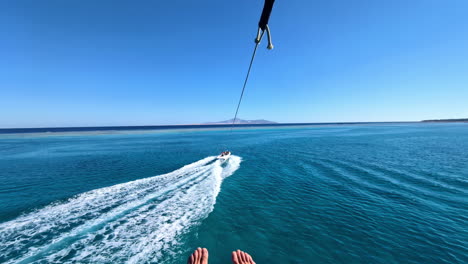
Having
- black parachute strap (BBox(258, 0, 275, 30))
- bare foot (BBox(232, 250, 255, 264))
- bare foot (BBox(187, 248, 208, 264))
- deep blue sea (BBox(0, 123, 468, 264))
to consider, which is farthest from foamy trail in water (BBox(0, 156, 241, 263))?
black parachute strap (BBox(258, 0, 275, 30))

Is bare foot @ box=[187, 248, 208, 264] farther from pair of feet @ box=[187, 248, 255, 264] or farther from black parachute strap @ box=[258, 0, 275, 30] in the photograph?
black parachute strap @ box=[258, 0, 275, 30]

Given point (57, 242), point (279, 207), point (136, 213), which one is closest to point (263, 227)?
point (279, 207)

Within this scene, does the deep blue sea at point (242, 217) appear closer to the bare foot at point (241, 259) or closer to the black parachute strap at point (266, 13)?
the bare foot at point (241, 259)

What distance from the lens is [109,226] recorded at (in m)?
8.86

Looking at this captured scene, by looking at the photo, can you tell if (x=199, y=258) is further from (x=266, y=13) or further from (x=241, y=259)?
(x=266, y=13)

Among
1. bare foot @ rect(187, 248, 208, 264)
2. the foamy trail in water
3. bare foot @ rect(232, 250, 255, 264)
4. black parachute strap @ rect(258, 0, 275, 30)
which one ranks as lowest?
the foamy trail in water

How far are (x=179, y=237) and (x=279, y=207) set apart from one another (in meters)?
6.55

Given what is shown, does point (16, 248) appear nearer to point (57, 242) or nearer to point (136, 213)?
point (57, 242)

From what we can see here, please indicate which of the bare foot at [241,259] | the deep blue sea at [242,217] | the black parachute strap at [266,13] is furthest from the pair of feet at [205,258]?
→ the black parachute strap at [266,13]

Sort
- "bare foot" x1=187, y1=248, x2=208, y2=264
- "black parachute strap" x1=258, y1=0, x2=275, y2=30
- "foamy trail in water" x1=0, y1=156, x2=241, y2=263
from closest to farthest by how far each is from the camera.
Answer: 1. "black parachute strap" x1=258, y1=0, x2=275, y2=30
2. "bare foot" x1=187, y1=248, x2=208, y2=264
3. "foamy trail in water" x1=0, y1=156, x2=241, y2=263

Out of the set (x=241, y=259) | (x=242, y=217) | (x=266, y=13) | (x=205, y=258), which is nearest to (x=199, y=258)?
(x=205, y=258)

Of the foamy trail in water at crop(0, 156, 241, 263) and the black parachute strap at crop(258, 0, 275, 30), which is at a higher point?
the black parachute strap at crop(258, 0, 275, 30)

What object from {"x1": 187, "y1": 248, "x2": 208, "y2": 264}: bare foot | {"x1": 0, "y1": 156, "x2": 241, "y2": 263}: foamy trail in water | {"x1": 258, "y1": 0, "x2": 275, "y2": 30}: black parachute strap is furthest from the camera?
{"x1": 0, "y1": 156, "x2": 241, "y2": 263}: foamy trail in water

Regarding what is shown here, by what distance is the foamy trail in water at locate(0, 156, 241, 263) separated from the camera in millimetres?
7039
